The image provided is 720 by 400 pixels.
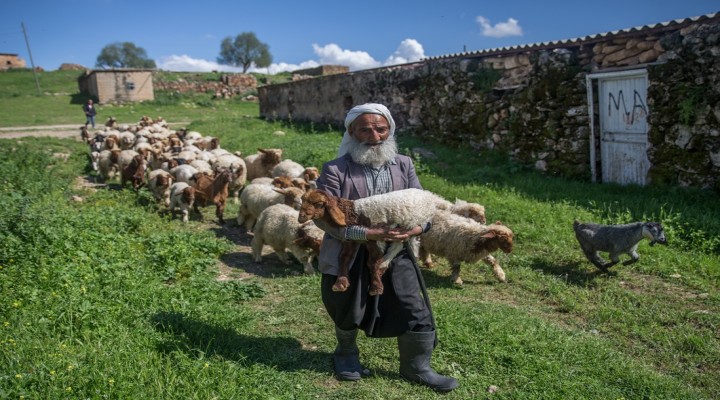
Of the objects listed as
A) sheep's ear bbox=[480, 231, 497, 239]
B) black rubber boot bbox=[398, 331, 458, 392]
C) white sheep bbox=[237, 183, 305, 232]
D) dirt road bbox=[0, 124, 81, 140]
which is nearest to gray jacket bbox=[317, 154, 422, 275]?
black rubber boot bbox=[398, 331, 458, 392]

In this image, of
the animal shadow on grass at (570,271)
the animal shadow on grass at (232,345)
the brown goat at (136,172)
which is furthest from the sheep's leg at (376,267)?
the brown goat at (136,172)

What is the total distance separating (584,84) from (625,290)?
5.87 m

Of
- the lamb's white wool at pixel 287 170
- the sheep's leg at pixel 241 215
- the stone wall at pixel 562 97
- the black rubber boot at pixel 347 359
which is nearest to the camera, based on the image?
the black rubber boot at pixel 347 359

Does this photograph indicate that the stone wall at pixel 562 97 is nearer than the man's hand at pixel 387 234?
No

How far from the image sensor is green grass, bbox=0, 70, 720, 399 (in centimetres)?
391

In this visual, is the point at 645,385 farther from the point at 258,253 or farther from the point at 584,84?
the point at 584,84

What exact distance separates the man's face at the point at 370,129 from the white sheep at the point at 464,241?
2.75m

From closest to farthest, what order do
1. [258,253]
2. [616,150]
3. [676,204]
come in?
1. [258,253]
2. [676,204]
3. [616,150]

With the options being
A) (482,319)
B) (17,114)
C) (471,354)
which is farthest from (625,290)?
(17,114)

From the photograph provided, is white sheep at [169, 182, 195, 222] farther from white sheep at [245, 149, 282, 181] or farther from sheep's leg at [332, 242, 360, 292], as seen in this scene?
sheep's leg at [332, 242, 360, 292]

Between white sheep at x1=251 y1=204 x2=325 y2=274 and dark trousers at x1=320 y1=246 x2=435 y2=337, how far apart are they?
268 centimetres

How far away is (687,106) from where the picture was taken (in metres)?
8.62

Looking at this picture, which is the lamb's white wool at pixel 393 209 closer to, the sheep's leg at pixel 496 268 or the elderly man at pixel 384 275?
the elderly man at pixel 384 275

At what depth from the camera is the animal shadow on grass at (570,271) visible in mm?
6328
